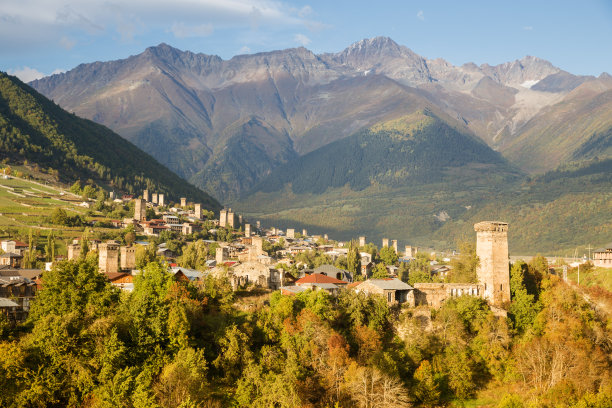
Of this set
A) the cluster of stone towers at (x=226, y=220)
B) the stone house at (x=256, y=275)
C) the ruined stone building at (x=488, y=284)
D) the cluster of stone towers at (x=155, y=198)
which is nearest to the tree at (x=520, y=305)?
the ruined stone building at (x=488, y=284)

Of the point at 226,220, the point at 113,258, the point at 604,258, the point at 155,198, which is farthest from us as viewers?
the point at 155,198

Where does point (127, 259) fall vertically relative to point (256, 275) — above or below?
above

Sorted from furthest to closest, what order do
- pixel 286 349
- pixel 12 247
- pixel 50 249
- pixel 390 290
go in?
pixel 50 249 → pixel 12 247 → pixel 390 290 → pixel 286 349

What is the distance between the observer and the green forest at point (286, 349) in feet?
169

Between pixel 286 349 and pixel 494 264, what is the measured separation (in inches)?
907

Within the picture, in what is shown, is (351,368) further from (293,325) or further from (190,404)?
(190,404)

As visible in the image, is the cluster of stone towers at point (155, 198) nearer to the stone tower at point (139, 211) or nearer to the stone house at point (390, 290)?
the stone tower at point (139, 211)

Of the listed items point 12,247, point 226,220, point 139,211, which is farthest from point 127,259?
point 226,220

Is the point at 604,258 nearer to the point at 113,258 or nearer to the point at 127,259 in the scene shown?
the point at 127,259

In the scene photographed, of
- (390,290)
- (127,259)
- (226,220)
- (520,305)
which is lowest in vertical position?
(520,305)

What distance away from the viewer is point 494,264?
68.4m

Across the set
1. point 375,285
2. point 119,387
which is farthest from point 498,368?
point 119,387

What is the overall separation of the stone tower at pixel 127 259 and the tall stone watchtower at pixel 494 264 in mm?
40069

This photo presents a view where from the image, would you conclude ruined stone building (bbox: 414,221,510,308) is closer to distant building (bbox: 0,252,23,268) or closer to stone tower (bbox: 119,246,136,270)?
stone tower (bbox: 119,246,136,270)
